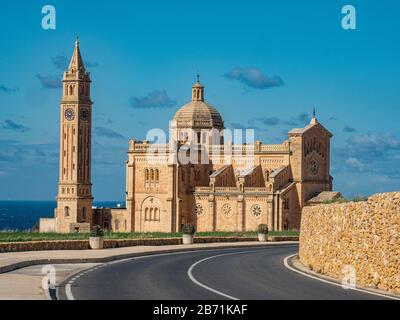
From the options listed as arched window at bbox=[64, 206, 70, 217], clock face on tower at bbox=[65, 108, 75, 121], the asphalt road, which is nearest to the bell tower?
clock face on tower at bbox=[65, 108, 75, 121]

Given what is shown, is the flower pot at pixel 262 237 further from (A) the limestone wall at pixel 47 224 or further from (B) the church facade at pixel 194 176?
(A) the limestone wall at pixel 47 224

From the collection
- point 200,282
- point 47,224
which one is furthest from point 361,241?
point 47,224

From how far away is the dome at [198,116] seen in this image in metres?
103

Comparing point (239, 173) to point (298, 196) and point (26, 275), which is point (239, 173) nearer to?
point (298, 196)

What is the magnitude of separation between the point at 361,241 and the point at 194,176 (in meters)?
70.8

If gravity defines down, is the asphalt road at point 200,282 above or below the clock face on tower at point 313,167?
below

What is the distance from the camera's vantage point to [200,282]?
83.0 feet

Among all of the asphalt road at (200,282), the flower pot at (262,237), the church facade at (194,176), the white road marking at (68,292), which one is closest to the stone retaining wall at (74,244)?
the flower pot at (262,237)

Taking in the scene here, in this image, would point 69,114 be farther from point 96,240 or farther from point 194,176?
point 96,240

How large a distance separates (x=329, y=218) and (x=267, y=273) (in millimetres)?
2405

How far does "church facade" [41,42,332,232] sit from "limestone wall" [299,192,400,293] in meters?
57.8

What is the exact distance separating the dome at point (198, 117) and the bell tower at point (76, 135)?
924 centimetres

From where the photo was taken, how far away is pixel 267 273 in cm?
2886
